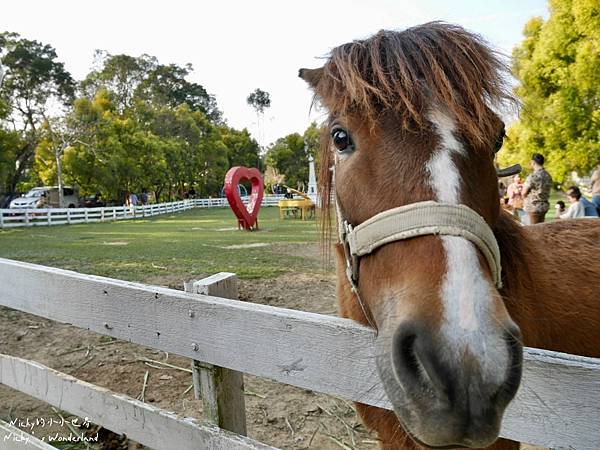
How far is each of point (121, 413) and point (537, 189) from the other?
8.72 m

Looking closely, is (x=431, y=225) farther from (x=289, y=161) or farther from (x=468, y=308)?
(x=289, y=161)

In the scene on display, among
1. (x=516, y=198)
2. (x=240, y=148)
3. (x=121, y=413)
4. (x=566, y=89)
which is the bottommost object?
(x=121, y=413)

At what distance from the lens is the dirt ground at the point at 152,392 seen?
2998 millimetres

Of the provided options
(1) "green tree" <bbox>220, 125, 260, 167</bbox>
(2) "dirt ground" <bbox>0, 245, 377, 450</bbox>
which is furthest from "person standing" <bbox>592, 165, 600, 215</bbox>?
(1) "green tree" <bbox>220, 125, 260, 167</bbox>

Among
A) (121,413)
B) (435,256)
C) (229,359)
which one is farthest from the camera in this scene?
(121,413)

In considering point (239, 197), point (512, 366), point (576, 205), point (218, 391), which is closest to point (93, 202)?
point (239, 197)

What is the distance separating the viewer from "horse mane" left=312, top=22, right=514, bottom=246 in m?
1.34

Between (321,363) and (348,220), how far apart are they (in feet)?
1.62

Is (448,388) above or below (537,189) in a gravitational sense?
below

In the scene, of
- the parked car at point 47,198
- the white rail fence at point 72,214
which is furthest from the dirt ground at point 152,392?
the parked car at point 47,198

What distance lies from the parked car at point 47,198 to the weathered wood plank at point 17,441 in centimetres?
2935

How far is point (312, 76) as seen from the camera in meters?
1.85

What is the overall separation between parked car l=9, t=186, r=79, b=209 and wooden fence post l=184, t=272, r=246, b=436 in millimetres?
30220

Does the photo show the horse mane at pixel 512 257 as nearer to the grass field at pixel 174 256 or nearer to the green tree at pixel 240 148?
the grass field at pixel 174 256
